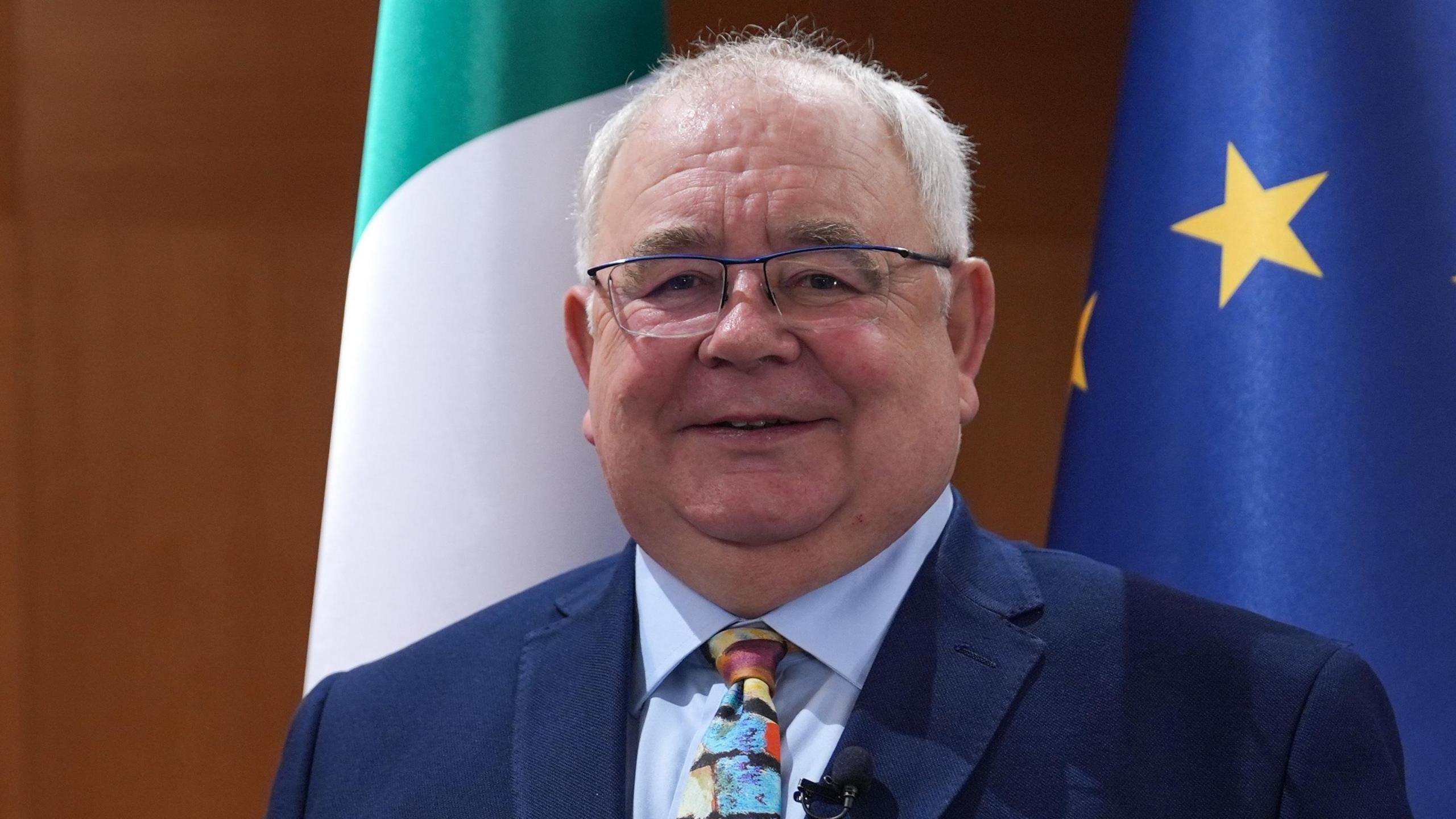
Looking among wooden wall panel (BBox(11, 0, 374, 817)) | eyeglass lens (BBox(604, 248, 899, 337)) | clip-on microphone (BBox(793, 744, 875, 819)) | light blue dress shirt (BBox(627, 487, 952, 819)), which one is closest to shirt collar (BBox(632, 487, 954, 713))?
light blue dress shirt (BBox(627, 487, 952, 819))

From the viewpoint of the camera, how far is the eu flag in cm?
174

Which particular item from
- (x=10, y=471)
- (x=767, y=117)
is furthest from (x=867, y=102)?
(x=10, y=471)

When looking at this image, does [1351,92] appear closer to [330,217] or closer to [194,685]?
[330,217]

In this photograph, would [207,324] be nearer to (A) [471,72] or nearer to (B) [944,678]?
(A) [471,72]

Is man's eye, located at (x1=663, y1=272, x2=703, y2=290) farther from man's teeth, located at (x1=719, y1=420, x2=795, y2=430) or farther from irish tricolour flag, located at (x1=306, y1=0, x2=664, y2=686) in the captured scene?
irish tricolour flag, located at (x1=306, y1=0, x2=664, y2=686)

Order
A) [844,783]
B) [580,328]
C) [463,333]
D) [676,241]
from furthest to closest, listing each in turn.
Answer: [463,333] < [580,328] < [676,241] < [844,783]

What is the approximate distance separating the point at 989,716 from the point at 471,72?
145 cm

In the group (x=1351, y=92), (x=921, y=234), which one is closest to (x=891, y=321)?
(x=921, y=234)

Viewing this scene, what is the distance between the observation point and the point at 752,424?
143cm

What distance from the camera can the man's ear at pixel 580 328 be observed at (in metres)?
1.68

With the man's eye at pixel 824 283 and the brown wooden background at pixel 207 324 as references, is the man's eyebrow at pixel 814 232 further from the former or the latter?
the brown wooden background at pixel 207 324

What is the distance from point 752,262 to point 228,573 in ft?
7.72

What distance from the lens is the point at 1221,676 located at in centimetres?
138

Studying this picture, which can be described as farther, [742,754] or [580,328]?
[580,328]
